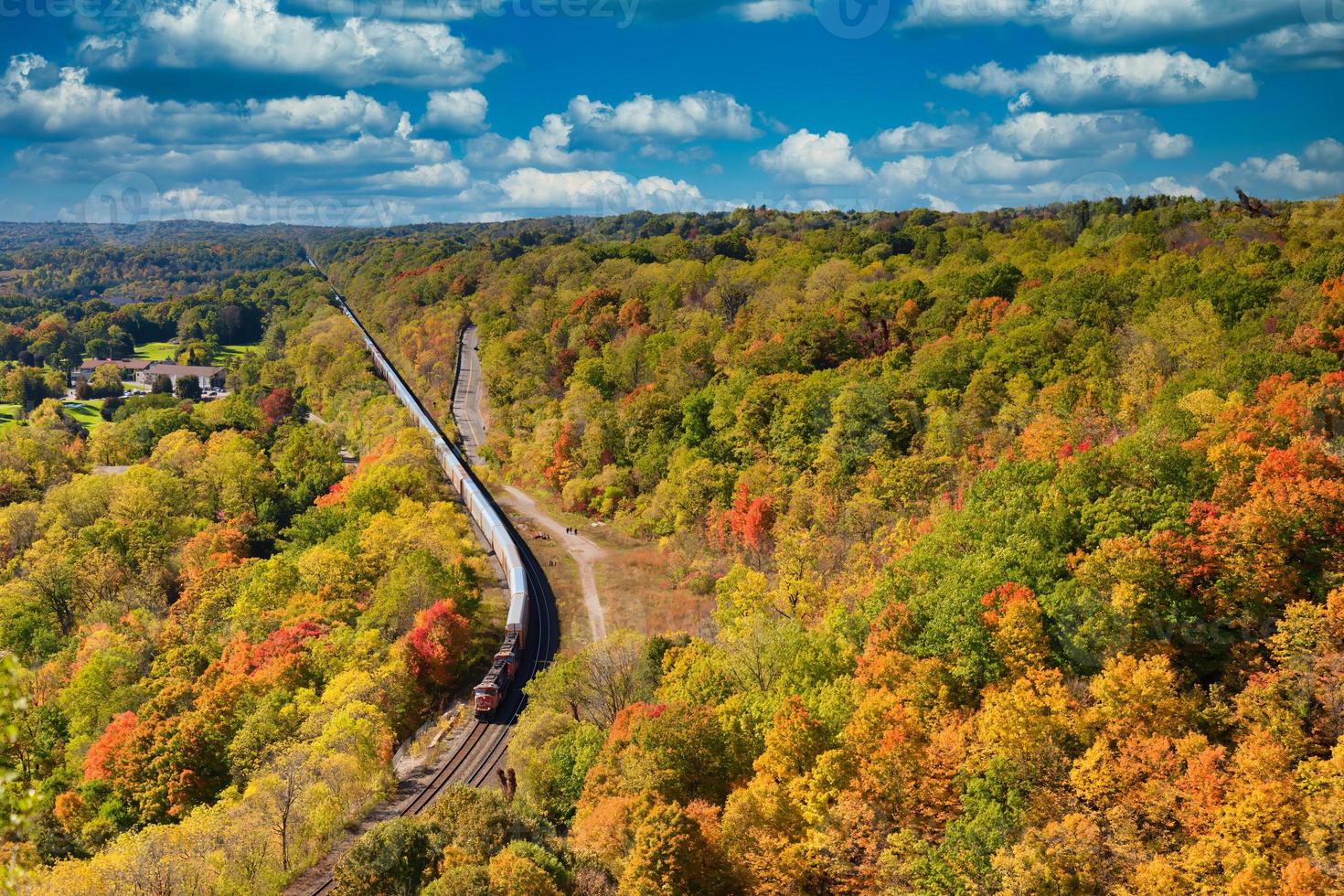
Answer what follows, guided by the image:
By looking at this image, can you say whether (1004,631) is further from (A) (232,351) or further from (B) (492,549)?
(A) (232,351)

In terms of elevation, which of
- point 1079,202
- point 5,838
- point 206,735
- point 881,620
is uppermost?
point 1079,202

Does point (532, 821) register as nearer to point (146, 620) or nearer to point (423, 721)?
point (423, 721)

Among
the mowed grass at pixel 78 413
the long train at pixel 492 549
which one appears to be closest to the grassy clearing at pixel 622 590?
the long train at pixel 492 549

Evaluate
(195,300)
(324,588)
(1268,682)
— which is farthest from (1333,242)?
(195,300)

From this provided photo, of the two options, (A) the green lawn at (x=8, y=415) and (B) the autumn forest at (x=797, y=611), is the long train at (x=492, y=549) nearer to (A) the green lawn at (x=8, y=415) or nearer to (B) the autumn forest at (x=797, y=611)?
(B) the autumn forest at (x=797, y=611)

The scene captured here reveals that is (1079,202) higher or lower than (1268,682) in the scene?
higher

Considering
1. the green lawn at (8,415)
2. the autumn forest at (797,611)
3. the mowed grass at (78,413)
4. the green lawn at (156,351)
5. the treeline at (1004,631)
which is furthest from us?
the green lawn at (156,351)

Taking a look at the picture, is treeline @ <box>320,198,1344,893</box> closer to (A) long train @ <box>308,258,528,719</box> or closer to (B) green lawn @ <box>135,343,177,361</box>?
(A) long train @ <box>308,258,528,719</box>
